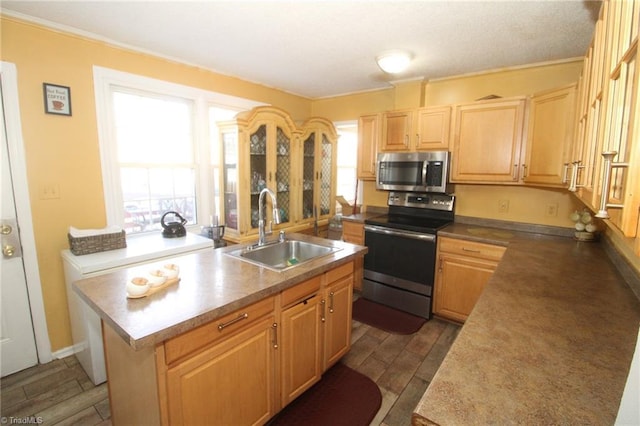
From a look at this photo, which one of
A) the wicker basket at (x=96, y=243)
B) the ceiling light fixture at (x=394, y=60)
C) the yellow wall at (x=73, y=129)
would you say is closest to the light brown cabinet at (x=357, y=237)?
the yellow wall at (x=73, y=129)

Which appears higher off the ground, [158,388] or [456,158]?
[456,158]

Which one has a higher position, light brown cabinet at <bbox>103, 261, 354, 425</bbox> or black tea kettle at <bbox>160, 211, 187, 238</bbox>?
black tea kettle at <bbox>160, 211, 187, 238</bbox>

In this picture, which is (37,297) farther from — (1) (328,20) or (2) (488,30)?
(2) (488,30)

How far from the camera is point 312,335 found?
74.0 inches

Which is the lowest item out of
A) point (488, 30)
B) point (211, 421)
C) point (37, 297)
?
point (211, 421)

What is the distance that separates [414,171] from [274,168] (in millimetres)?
1467

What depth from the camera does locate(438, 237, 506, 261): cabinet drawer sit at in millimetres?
2557

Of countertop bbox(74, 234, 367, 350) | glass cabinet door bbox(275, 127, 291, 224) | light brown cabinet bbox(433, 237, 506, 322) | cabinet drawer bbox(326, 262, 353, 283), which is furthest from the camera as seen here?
glass cabinet door bbox(275, 127, 291, 224)

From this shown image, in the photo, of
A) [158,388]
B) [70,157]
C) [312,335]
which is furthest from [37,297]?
[312,335]

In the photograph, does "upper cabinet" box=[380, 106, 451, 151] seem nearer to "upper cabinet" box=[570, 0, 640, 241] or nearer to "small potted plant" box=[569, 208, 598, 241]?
"small potted plant" box=[569, 208, 598, 241]

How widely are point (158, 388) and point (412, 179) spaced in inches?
108

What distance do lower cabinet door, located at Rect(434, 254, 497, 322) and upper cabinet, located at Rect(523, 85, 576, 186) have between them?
2.71 ft

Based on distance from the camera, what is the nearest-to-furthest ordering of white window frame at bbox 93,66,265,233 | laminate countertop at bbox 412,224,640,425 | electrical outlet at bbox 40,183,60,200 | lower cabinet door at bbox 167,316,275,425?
laminate countertop at bbox 412,224,640,425
lower cabinet door at bbox 167,316,275,425
electrical outlet at bbox 40,183,60,200
white window frame at bbox 93,66,265,233

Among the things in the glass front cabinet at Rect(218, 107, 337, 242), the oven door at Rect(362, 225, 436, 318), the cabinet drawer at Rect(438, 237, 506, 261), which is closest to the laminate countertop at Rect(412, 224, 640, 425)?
the cabinet drawer at Rect(438, 237, 506, 261)
